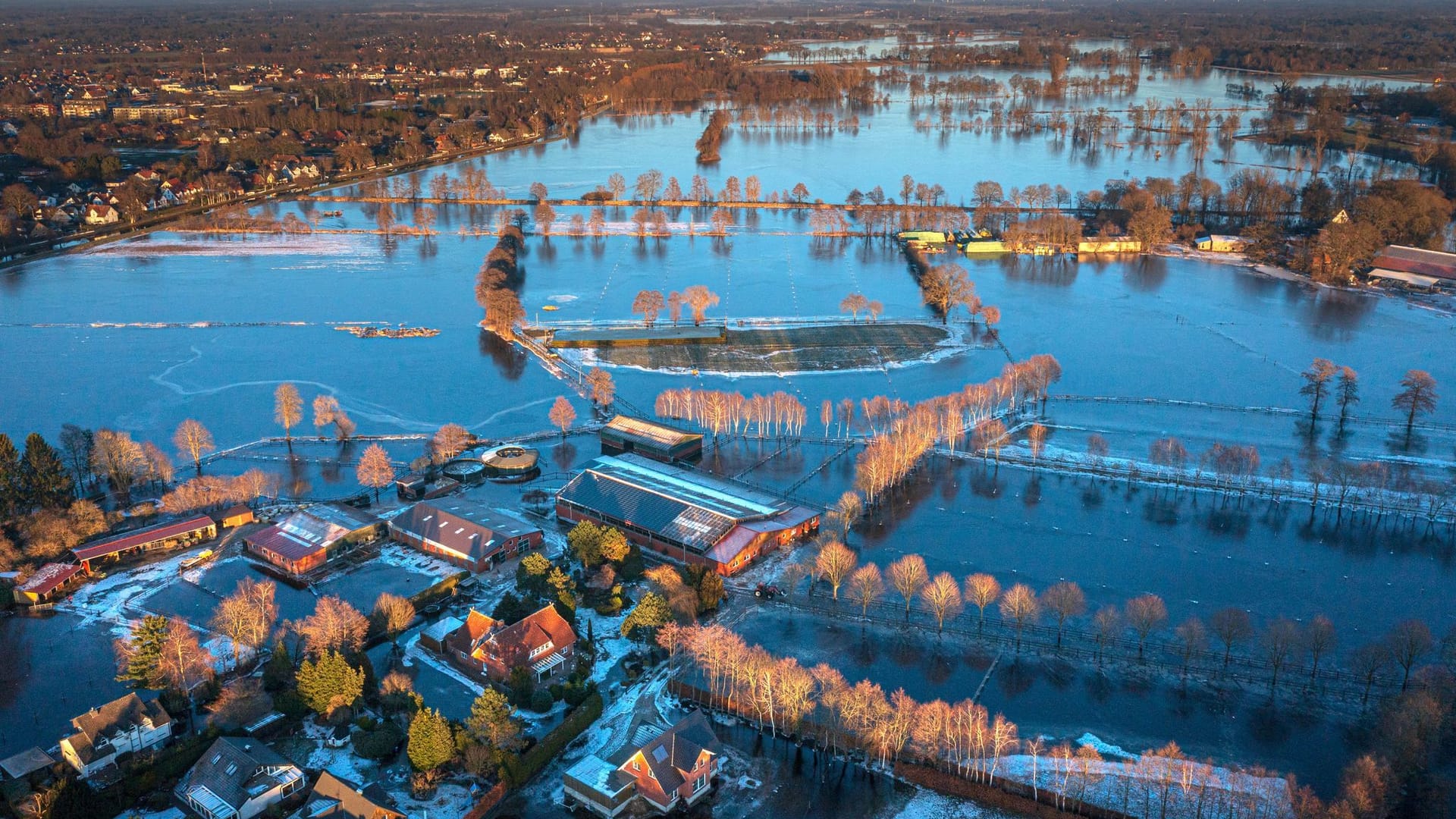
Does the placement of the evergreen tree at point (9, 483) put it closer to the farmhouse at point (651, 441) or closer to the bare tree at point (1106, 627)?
the farmhouse at point (651, 441)

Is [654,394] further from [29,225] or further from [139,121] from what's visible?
[139,121]

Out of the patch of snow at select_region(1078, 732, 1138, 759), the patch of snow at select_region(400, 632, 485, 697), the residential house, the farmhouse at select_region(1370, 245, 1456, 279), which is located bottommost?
the patch of snow at select_region(1078, 732, 1138, 759)

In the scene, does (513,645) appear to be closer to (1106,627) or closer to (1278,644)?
(1106,627)


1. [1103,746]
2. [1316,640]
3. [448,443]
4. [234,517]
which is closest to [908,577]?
[1103,746]

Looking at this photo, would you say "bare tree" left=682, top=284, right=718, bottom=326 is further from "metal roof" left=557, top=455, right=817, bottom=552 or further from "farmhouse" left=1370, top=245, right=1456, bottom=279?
"farmhouse" left=1370, top=245, right=1456, bottom=279

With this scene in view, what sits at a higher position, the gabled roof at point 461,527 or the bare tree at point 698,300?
the bare tree at point 698,300

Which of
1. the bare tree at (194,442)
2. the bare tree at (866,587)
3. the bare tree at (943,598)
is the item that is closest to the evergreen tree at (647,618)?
the bare tree at (866,587)

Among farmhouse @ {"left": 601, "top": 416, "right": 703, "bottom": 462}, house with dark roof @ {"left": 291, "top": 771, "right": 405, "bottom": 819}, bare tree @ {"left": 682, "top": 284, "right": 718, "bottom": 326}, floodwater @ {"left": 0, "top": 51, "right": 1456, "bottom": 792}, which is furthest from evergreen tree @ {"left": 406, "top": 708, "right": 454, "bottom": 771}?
bare tree @ {"left": 682, "top": 284, "right": 718, "bottom": 326}
